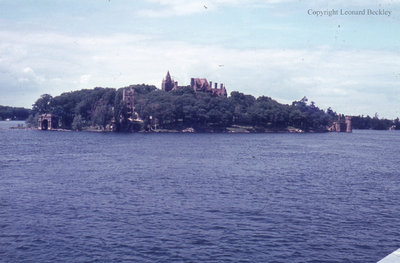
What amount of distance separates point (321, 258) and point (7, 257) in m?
22.0

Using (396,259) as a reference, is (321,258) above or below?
below

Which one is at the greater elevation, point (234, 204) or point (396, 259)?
point (396, 259)

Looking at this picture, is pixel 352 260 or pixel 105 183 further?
pixel 105 183

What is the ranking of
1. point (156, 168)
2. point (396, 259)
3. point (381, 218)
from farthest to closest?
1. point (156, 168)
2. point (381, 218)
3. point (396, 259)

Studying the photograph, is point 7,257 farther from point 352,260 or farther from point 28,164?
point 28,164

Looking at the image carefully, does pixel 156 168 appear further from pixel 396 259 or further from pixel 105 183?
pixel 396 259

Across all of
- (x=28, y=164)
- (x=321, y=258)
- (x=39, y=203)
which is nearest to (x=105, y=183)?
(x=39, y=203)

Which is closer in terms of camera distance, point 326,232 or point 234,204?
point 326,232

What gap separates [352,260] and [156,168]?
157 feet

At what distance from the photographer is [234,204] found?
144 ft

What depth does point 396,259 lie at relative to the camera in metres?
9.73

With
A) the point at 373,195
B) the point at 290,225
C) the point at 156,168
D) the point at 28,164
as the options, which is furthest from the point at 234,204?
the point at 28,164

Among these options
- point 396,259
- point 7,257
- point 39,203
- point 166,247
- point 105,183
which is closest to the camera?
point 396,259

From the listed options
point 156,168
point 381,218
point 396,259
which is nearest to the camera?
point 396,259
